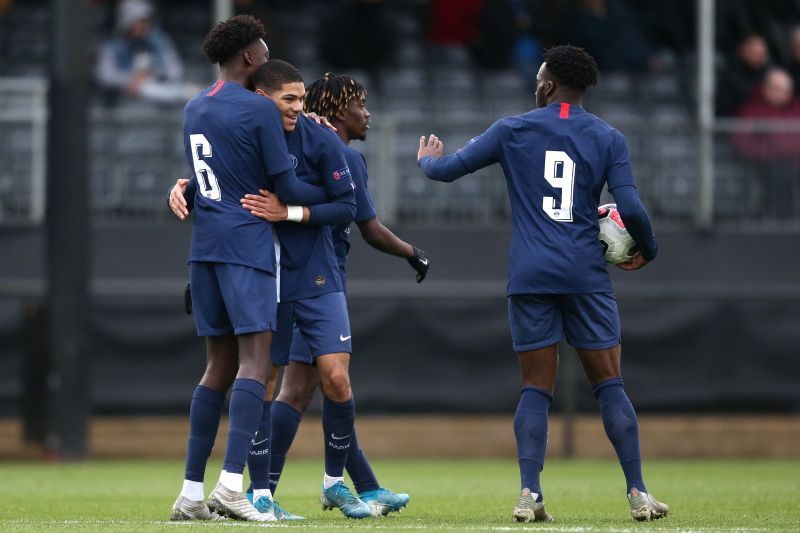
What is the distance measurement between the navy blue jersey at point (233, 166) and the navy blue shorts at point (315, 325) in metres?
0.31

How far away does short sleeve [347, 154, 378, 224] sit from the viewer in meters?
7.45

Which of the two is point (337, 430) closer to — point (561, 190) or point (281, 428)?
point (281, 428)

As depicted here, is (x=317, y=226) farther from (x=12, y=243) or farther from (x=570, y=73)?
(x=12, y=243)

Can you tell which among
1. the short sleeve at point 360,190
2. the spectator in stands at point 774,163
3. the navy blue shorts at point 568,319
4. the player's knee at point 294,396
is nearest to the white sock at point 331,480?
the player's knee at point 294,396

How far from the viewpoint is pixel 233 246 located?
6816 mm

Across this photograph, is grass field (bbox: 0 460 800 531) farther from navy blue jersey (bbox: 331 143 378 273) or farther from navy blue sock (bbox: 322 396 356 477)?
navy blue jersey (bbox: 331 143 378 273)

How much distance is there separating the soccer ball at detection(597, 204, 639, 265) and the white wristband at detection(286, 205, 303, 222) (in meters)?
1.40

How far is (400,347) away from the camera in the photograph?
13.8 m

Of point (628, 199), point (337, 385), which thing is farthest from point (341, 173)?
point (628, 199)

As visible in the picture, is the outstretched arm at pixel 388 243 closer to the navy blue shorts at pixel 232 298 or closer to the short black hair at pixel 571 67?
the navy blue shorts at pixel 232 298

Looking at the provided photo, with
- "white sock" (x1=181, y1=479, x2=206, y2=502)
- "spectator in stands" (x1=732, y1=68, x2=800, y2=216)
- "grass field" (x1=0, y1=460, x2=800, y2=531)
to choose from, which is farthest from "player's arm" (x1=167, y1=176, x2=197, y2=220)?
"spectator in stands" (x1=732, y1=68, x2=800, y2=216)

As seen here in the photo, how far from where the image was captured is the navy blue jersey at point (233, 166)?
682 cm

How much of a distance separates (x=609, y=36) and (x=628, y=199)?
34.6 ft

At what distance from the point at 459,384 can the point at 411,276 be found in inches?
65.7
